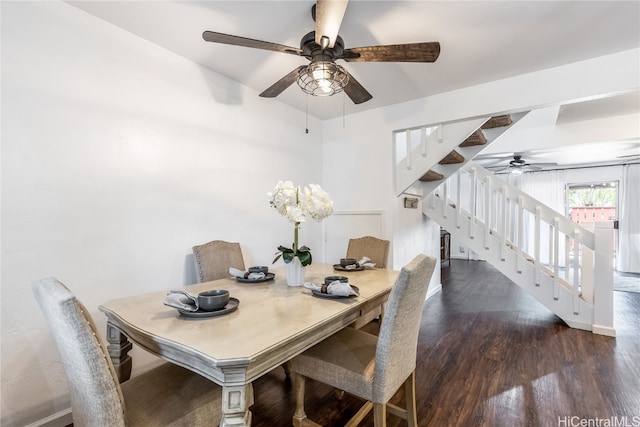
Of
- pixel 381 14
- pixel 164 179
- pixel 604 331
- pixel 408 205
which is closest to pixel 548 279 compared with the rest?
pixel 604 331

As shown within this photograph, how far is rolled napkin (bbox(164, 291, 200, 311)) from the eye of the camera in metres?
1.23

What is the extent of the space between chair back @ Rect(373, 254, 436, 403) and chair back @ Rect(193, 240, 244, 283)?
1.38 metres

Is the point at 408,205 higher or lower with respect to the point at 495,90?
lower

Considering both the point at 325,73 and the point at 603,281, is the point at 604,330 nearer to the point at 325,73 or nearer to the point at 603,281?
the point at 603,281

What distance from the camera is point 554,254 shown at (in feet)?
11.2

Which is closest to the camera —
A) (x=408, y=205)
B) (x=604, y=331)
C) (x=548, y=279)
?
(x=604, y=331)

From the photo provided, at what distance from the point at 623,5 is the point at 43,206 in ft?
11.5

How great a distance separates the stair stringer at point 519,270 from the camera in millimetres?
3174

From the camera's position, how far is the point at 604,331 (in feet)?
9.70

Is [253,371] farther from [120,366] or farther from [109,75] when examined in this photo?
[109,75]

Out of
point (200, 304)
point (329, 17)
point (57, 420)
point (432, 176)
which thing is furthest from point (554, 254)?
point (57, 420)

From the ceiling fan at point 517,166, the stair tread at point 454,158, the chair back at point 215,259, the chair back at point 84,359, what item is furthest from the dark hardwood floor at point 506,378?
the ceiling fan at point 517,166

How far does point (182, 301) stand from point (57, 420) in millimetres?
1230

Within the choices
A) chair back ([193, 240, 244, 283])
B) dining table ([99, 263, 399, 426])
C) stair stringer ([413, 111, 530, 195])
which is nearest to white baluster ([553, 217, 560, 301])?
stair stringer ([413, 111, 530, 195])
